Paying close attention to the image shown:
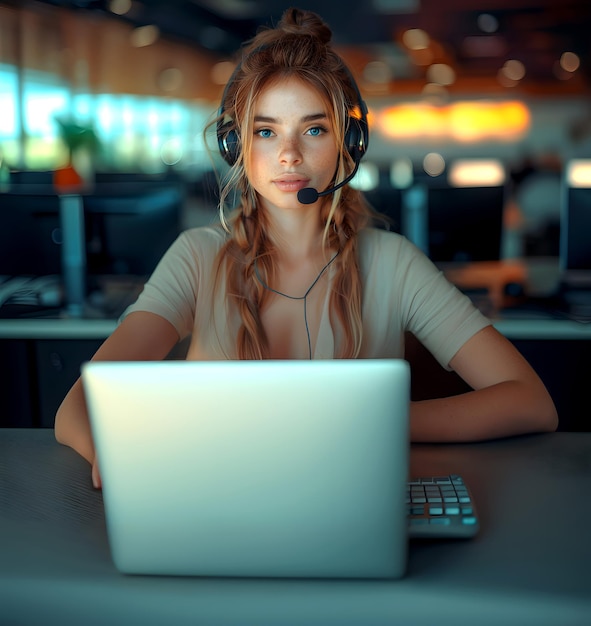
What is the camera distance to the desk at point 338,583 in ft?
2.20

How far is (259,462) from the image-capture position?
2.07 feet

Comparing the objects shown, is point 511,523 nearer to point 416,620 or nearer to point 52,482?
point 416,620

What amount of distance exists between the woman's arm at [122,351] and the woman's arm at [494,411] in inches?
18.4

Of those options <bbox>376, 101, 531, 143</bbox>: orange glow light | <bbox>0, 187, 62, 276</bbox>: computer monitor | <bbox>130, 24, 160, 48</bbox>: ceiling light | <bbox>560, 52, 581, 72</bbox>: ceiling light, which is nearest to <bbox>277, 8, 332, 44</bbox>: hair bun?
<bbox>0, 187, 62, 276</bbox>: computer monitor

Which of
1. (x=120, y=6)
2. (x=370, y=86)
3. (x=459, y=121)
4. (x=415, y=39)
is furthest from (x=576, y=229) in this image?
(x=459, y=121)

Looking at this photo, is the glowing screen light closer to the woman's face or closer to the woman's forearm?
the woman's face

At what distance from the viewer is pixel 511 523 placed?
0.83 meters

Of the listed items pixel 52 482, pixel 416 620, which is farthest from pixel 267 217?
pixel 416 620

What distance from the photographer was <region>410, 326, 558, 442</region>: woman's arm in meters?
1.11

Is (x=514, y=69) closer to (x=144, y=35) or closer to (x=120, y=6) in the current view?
(x=144, y=35)

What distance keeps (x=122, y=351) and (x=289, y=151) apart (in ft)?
1.44

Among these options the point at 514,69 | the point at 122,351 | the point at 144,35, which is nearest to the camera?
the point at 122,351

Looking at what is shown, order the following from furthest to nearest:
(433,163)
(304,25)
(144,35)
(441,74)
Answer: (433,163) < (441,74) < (144,35) < (304,25)

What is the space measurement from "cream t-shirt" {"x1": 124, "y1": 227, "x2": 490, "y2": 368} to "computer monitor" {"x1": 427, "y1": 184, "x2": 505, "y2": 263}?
139 centimetres
